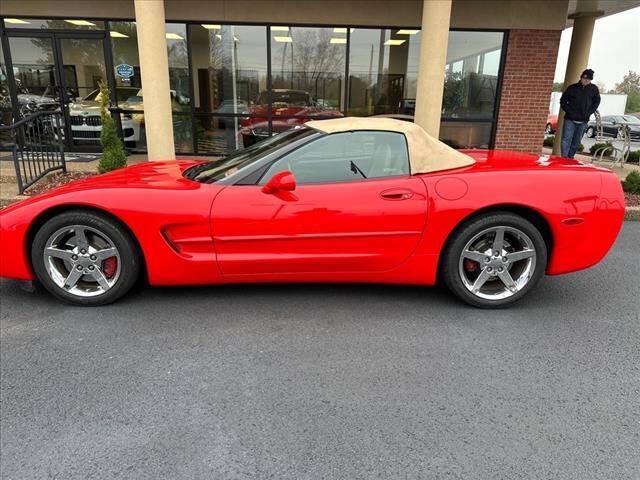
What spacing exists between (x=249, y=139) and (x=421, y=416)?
28.6 ft

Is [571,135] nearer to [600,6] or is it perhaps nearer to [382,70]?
[600,6]

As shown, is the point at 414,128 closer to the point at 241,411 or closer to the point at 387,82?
the point at 241,411

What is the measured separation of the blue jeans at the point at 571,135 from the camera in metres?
8.74

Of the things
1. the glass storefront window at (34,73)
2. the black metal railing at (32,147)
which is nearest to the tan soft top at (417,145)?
the black metal railing at (32,147)

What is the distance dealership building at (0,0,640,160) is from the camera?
30.7 ft

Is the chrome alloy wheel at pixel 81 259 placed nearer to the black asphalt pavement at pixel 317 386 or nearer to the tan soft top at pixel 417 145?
the black asphalt pavement at pixel 317 386

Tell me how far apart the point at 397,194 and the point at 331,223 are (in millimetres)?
512

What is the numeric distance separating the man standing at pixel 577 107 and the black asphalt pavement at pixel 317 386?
5860 mm

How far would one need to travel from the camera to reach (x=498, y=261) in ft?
11.6

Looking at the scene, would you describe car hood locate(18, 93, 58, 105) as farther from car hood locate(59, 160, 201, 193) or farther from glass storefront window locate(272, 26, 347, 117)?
car hood locate(59, 160, 201, 193)

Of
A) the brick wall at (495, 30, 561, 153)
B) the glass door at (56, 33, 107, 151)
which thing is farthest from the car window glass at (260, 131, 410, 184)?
the glass door at (56, 33, 107, 151)

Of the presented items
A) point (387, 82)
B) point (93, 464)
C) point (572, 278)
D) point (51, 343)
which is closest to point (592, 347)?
point (572, 278)

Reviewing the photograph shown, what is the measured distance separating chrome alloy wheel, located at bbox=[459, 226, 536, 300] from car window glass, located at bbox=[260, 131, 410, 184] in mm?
764

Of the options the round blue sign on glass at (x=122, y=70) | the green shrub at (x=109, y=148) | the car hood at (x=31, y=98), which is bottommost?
the green shrub at (x=109, y=148)
